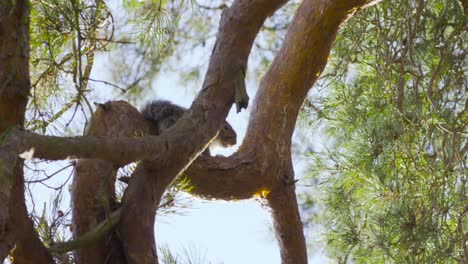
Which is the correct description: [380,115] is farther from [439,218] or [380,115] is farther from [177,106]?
[177,106]

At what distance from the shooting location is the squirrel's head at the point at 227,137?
3.11m

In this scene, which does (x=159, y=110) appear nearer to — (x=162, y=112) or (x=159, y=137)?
(x=162, y=112)

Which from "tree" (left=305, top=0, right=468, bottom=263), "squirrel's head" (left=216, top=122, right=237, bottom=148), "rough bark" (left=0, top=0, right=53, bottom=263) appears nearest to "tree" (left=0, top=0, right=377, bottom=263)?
"rough bark" (left=0, top=0, right=53, bottom=263)

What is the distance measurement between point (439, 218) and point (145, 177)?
1.15m

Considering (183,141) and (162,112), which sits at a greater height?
(162,112)

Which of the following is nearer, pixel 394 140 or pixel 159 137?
pixel 159 137

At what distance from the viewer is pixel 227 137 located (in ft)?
10.3

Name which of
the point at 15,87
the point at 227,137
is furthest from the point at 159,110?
the point at 15,87

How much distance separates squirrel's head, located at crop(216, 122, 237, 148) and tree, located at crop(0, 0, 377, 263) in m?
1.06

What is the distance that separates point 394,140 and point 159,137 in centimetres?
117

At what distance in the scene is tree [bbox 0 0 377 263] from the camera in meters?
1.21

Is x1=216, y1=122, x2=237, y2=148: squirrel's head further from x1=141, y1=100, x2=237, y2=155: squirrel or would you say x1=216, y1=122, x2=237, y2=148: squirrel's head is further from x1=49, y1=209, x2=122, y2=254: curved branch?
x1=49, y1=209, x2=122, y2=254: curved branch

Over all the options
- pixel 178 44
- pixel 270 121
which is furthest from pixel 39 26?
pixel 178 44

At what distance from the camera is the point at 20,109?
4.00 ft
